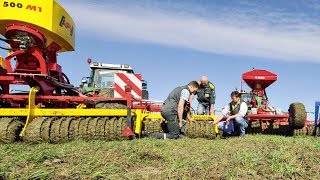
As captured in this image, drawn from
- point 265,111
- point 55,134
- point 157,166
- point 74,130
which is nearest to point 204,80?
point 265,111

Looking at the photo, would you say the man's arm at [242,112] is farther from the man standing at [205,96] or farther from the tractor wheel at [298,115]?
the tractor wheel at [298,115]

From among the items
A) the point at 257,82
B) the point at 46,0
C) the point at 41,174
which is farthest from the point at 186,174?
the point at 257,82

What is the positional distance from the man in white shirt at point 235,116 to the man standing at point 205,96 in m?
0.97

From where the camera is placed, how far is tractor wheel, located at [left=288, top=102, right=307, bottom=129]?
11.1m

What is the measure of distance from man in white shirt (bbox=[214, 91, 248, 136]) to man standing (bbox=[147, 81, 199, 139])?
46.0 inches

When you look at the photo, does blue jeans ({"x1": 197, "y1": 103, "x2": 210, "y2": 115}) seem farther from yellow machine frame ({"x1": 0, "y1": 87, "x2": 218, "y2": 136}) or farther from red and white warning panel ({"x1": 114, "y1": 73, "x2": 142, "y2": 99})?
yellow machine frame ({"x1": 0, "y1": 87, "x2": 218, "y2": 136})

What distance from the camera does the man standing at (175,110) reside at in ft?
27.7

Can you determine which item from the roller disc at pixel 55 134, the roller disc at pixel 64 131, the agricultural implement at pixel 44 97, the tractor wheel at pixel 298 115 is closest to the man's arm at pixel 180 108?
the agricultural implement at pixel 44 97

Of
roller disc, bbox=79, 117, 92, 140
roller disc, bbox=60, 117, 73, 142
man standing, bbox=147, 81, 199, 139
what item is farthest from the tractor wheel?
roller disc, bbox=60, 117, 73, 142

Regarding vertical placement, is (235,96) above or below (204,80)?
below

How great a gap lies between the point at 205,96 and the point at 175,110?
2.74 m

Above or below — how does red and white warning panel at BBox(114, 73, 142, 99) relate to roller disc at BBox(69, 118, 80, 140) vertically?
above

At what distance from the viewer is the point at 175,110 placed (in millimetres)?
8578

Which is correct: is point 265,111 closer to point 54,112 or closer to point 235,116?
point 235,116
